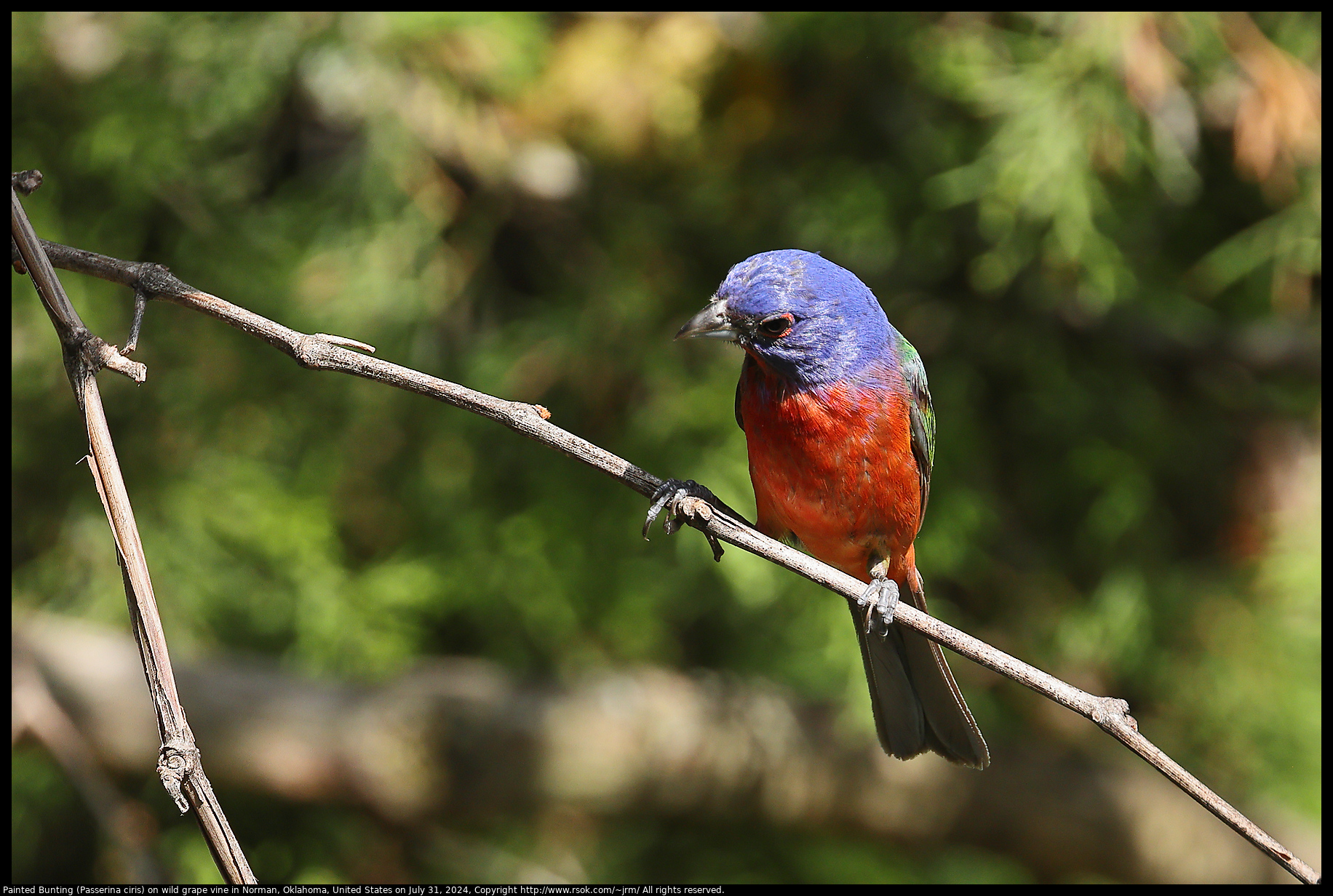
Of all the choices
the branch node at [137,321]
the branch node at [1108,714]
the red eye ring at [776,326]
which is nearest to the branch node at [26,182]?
the branch node at [137,321]

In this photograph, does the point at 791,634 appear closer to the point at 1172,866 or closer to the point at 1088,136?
the point at 1172,866

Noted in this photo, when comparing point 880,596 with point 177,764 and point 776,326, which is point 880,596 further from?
point 177,764

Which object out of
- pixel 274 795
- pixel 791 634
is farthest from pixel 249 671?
pixel 791 634

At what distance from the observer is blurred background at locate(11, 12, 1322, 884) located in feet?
14.0

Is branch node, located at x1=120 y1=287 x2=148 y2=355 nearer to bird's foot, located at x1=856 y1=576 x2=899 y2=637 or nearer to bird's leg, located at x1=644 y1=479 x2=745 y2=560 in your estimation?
bird's leg, located at x1=644 y1=479 x2=745 y2=560

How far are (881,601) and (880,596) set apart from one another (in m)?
0.06

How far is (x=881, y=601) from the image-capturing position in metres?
2.31

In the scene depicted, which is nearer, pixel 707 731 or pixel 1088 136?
pixel 1088 136

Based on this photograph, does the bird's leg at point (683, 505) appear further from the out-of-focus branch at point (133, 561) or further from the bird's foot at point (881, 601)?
the out-of-focus branch at point (133, 561)

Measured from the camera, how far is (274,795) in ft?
14.4

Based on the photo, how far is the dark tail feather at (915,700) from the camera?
2.50 metres

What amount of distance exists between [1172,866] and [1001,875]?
80 cm

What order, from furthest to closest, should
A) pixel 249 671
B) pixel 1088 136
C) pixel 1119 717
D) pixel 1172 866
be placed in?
1. pixel 1172 866
2. pixel 249 671
3. pixel 1088 136
4. pixel 1119 717

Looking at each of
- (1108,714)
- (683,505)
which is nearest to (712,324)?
(683,505)
